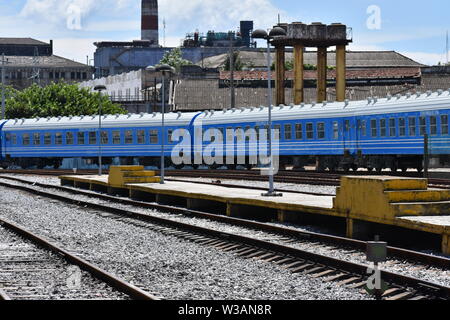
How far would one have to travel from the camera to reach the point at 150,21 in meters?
162

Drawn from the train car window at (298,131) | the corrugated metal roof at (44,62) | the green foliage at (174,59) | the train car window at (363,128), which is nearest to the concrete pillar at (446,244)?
the train car window at (363,128)

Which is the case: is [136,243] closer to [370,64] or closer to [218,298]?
[218,298]

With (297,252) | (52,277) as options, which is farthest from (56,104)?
(52,277)

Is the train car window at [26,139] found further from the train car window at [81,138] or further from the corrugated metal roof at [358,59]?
the corrugated metal roof at [358,59]

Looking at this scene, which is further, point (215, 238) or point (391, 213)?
point (215, 238)

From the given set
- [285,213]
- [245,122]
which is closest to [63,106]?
[245,122]

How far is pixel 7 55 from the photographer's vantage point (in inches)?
7229

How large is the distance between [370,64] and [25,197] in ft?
328

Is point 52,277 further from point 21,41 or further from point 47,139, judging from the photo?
point 21,41

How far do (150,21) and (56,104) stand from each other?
77.1m

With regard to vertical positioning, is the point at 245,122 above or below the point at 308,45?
below

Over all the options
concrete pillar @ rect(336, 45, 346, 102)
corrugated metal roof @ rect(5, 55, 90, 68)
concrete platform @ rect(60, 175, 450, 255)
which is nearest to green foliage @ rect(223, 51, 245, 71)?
corrugated metal roof @ rect(5, 55, 90, 68)

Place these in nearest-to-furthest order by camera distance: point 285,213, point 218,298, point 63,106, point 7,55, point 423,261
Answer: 1. point 218,298
2. point 423,261
3. point 285,213
4. point 63,106
5. point 7,55

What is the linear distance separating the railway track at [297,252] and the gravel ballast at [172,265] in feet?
1.15
